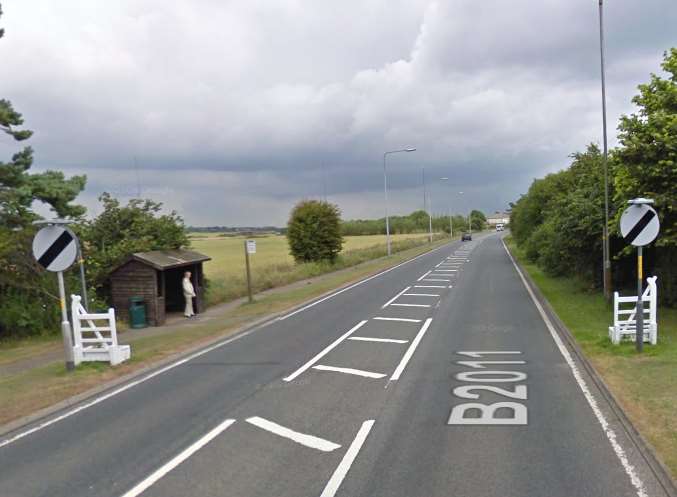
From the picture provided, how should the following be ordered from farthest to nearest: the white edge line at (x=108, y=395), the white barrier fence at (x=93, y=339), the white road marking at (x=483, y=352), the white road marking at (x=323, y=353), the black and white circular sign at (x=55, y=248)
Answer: the white road marking at (x=483, y=352)
the white barrier fence at (x=93, y=339)
the black and white circular sign at (x=55, y=248)
the white road marking at (x=323, y=353)
the white edge line at (x=108, y=395)

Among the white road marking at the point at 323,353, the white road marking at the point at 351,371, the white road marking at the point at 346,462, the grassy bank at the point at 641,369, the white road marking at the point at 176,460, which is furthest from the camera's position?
the white road marking at the point at 323,353

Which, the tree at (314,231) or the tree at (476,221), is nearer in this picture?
the tree at (314,231)

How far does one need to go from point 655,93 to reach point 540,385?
32.3ft

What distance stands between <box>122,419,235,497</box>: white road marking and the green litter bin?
1171cm

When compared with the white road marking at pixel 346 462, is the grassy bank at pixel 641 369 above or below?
below

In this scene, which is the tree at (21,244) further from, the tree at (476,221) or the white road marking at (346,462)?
the tree at (476,221)

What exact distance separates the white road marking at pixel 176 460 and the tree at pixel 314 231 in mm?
33633

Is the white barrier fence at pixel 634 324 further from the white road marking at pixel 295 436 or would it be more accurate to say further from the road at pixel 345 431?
the white road marking at pixel 295 436

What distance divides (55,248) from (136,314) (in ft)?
26.8

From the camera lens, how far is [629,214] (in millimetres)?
10562

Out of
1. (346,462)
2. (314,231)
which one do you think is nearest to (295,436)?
(346,462)

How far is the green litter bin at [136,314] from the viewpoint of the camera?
18.1 m

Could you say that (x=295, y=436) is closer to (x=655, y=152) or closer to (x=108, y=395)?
(x=108, y=395)

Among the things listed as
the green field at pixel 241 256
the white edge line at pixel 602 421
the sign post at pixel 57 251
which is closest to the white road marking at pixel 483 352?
the white edge line at pixel 602 421
